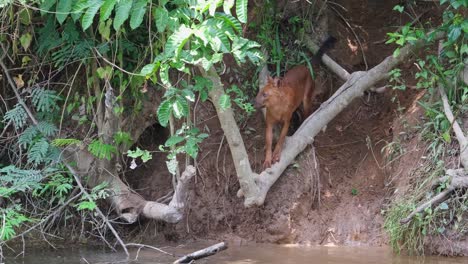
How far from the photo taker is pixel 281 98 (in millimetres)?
7559

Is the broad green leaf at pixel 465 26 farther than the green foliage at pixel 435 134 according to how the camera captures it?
Yes

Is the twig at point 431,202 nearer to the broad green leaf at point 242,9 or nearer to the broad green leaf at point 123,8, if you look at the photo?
the broad green leaf at point 242,9

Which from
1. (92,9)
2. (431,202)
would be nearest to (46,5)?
(92,9)

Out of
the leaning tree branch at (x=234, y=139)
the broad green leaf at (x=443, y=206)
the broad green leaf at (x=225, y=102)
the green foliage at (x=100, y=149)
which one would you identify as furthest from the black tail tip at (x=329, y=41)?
the green foliage at (x=100, y=149)

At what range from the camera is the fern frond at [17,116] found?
23.5ft

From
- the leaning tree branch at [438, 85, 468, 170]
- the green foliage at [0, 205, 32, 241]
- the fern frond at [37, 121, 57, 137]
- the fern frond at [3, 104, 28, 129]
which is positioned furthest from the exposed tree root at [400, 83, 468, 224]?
the fern frond at [3, 104, 28, 129]

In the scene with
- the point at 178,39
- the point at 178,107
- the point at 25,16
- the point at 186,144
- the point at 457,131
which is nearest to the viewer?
the point at 178,39

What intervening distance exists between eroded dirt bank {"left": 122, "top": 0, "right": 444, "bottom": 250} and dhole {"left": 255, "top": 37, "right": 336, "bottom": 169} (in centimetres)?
33

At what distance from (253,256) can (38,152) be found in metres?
2.62

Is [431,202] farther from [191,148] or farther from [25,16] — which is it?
[25,16]

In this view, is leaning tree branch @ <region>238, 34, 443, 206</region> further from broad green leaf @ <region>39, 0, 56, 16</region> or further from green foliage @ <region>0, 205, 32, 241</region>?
broad green leaf @ <region>39, 0, 56, 16</region>

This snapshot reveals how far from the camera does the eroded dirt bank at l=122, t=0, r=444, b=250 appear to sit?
7.15m

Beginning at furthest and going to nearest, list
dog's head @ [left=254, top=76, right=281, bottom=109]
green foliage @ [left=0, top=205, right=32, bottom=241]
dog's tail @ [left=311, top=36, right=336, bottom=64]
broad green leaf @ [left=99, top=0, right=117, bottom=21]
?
1. dog's tail @ [left=311, top=36, right=336, bottom=64]
2. dog's head @ [left=254, top=76, right=281, bottom=109]
3. green foliage @ [left=0, top=205, right=32, bottom=241]
4. broad green leaf @ [left=99, top=0, right=117, bottom=21]

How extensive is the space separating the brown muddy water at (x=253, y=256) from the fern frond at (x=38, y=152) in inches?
39.7
